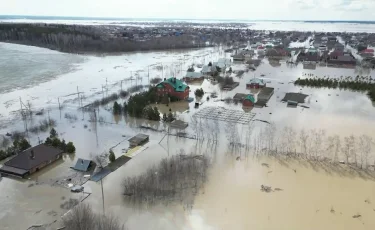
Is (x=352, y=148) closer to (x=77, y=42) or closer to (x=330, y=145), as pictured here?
(x=330, y=145)

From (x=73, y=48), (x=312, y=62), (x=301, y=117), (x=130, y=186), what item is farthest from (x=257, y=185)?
(x=73, y=48)

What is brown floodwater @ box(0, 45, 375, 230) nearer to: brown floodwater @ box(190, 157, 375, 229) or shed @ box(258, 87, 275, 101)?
brown floodwater @ box(190, 157, 375, 229)

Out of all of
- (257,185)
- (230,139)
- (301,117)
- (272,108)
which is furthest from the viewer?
(272,108)

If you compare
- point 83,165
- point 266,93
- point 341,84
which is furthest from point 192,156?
point 341,84

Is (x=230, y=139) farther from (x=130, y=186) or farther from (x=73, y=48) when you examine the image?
(x=73, y=48)

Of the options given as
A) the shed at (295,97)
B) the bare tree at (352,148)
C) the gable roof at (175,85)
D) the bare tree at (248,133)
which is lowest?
the bare tree at (248,133)

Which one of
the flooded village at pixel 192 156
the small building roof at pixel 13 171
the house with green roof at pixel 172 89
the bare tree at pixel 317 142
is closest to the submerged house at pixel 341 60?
the flooded village at pixel 192 156

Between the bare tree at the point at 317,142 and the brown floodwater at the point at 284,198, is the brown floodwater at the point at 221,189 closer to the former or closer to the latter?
the brown floodwater at the point at 284,198
